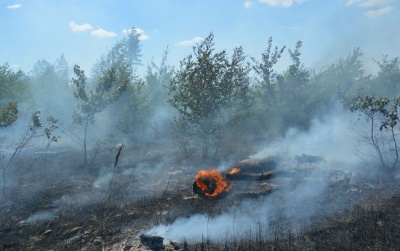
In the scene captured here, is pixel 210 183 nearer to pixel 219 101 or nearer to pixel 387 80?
pixel 219 101

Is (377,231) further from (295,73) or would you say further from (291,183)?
(295,73)

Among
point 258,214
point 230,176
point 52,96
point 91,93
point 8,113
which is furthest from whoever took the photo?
point 52,96

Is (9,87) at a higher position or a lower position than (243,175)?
higher

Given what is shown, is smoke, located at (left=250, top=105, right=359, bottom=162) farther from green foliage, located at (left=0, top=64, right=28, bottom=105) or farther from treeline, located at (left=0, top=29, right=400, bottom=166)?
green foliage, located at (left=0, top=64, right=28, bottom=105)

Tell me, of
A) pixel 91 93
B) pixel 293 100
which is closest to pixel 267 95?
pixel 293 100

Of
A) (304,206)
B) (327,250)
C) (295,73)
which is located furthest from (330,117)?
(327,250)

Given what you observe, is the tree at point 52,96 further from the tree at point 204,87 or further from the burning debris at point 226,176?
the burning debris at point 226,176

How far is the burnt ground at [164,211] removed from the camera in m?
8.01

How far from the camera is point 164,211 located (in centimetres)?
1104

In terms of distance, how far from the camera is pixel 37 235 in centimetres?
917

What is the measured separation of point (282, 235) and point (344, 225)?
2.06 metres

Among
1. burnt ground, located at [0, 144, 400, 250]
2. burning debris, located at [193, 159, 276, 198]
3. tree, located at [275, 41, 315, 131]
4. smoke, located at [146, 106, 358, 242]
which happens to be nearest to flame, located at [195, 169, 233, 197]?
burning debris, located at [193, 159, 276, 198]

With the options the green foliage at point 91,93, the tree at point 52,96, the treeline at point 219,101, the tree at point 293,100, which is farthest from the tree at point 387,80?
the tree at point 52,96

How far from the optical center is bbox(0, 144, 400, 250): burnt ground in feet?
26.3
